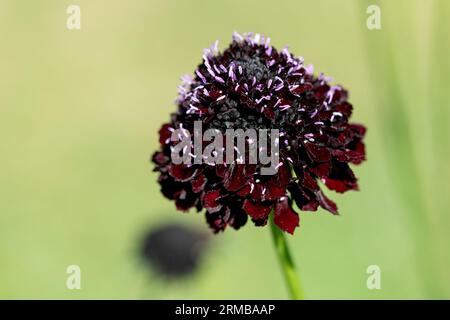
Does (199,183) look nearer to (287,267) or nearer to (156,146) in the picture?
(287,267)

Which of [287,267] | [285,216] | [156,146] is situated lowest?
[287,267]

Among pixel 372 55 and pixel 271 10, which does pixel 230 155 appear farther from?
pixel 271 10

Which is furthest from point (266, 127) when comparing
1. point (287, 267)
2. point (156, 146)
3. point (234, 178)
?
point (156, 146)

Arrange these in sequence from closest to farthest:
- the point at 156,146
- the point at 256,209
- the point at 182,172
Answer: the point at 256,209, the point at 182,172, the point at 156,146

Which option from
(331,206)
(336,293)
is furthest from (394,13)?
(336,293)

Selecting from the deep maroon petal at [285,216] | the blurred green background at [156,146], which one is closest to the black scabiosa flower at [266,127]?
the deep maroon petal at [285,216]

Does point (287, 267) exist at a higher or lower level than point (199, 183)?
lower

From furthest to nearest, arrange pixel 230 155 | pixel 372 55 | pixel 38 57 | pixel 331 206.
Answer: pixel 38 57
pixel 372 55
pixel 331 206
pixel 230 155
